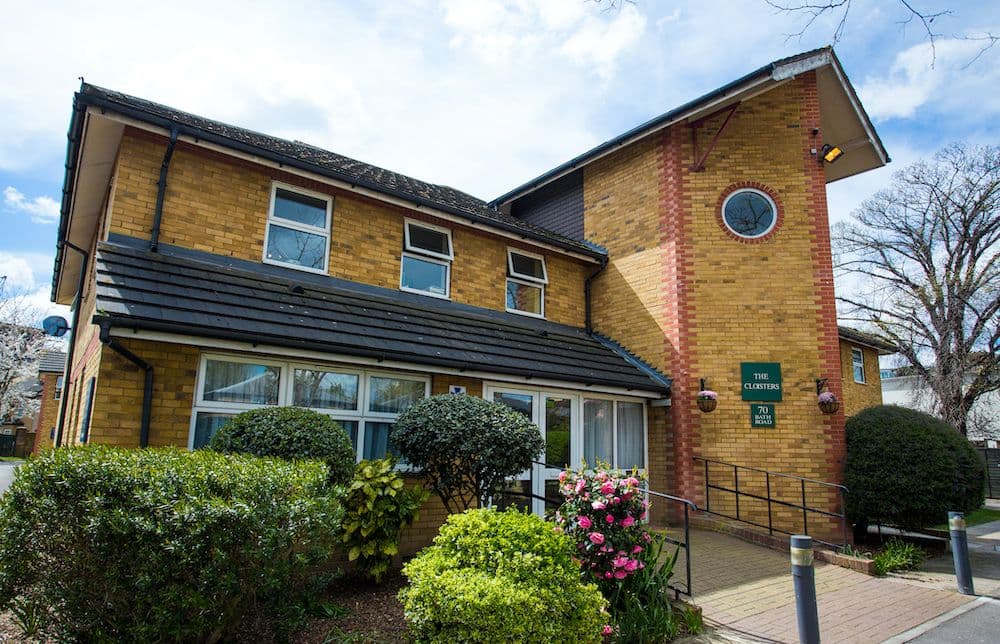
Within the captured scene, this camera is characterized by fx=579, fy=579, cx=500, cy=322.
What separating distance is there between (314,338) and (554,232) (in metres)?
7.72

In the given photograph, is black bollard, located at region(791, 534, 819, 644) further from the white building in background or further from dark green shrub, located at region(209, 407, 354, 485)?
the white building in background

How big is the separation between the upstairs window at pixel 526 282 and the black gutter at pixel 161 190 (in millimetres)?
5527

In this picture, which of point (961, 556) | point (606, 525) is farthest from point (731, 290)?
point (606, 525)

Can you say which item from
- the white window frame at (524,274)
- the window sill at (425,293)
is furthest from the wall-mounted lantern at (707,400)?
the window sill at (425,293)

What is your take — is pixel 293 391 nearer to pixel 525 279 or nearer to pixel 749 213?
pixel 525 279

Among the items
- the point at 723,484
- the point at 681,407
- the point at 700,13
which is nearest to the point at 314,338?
the point at 700,13

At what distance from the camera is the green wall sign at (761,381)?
377 inches

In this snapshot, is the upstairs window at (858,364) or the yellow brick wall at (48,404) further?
the yellow brick wall at (48,404)

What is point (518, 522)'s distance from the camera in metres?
4.33

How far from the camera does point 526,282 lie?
1085 centimetres

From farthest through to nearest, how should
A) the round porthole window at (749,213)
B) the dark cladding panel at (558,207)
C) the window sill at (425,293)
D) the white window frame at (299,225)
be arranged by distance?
the dark cladding panel at (558,207)
the round porthole window at (749,213)
the window sill at (425,293)
the white window frame at (299,225)

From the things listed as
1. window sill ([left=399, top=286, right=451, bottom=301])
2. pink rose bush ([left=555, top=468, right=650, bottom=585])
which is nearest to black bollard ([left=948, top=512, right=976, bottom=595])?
pink rose bush ([left=555, top=468, right=650, bottom=585])

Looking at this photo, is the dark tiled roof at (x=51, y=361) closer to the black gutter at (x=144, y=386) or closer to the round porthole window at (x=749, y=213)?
the black gutter at (x=144, y=386)

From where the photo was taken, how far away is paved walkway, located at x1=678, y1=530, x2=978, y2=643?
514 centimetres
